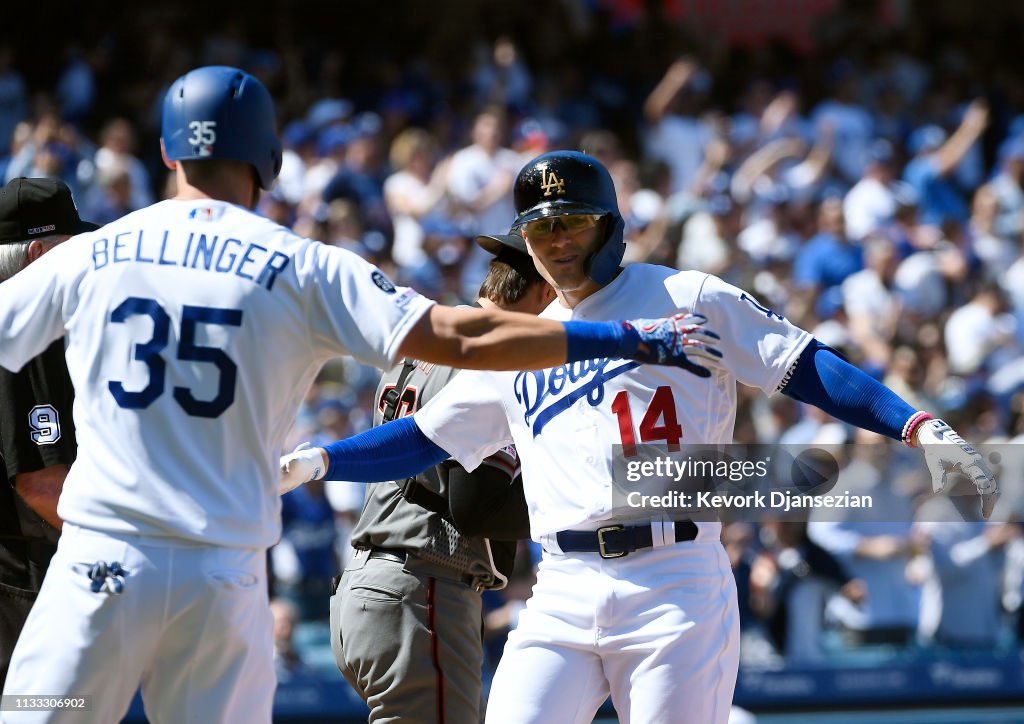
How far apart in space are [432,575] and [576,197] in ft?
4.28

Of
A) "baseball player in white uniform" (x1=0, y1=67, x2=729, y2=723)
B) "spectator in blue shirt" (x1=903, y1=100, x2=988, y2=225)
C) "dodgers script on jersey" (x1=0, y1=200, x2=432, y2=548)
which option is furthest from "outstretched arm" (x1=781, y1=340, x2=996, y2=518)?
"spectator in blue shirt" (x1=903, y1=100, x2=988, y2=225)

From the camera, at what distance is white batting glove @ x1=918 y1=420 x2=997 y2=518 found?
12.8 feet

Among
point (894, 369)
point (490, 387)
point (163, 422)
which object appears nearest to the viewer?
point (163, 422)

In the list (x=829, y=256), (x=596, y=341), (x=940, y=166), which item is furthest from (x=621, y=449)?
(x=940, y=166)

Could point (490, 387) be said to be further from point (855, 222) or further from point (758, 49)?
point (758, 49)

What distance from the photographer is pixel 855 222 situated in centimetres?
1307

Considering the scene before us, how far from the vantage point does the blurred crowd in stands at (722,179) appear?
9.17 m

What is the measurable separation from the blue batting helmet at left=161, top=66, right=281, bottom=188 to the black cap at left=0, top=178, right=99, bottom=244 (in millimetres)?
1051

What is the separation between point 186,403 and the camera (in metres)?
3.26

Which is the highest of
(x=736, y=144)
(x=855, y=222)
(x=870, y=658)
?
(x=736, y=144)

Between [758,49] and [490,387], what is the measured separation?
1327 centimetres

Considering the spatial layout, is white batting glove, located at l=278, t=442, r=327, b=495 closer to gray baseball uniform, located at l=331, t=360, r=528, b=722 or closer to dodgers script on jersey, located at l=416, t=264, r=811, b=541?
Answer: gray baseball uniform, located at l=331, t=360, r=528, b=722

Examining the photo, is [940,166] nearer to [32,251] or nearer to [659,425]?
[659,425]

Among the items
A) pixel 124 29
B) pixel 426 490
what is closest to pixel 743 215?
pixel 124 29
